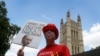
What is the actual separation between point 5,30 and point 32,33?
55.9 feet

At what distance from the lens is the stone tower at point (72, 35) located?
82.1 metres

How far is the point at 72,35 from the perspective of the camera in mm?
84562

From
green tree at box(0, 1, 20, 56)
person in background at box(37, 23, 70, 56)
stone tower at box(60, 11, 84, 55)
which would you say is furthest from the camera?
stone tower at box(60, 11, 84, 55)

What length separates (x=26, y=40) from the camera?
2.83 metres

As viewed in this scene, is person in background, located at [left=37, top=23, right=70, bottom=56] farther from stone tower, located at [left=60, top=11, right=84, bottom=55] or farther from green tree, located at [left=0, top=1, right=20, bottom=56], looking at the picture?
stone tower, located at [left=60, top=11, right=84, bottom=55]

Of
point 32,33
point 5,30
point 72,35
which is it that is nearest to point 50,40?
point 32,33

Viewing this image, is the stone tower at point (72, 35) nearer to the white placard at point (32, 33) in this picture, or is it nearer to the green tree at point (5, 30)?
the green tree at point (5, 30)

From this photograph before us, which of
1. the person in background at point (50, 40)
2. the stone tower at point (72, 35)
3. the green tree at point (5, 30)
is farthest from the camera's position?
the stone tower at point (72, 35)

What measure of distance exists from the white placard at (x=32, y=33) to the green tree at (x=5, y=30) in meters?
16.0

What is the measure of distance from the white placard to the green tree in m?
16.0

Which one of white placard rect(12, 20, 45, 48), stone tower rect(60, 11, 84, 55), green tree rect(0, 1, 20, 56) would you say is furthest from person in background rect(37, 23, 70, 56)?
stone tower rect(60, 11, 84, 55)

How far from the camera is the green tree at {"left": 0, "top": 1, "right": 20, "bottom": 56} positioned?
1897 centimetres

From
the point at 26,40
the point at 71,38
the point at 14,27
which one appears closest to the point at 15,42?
the point at 26,40

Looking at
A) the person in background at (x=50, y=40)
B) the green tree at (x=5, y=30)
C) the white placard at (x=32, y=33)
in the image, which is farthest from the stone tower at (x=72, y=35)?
the person in background at (x=50, y=40)
